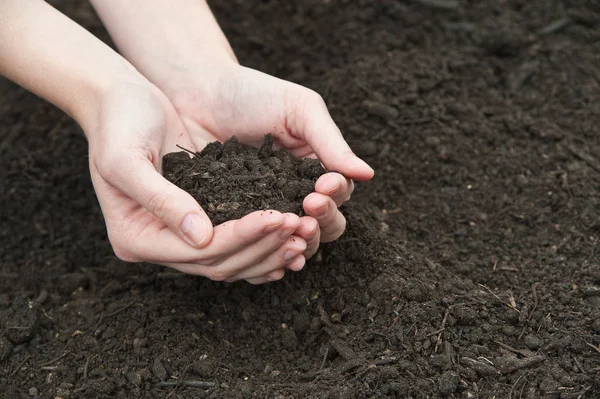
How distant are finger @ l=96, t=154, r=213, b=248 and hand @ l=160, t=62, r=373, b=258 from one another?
0.31 meters

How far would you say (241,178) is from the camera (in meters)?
2.15

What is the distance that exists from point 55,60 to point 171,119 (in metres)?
0.47

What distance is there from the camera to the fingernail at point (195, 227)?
196 centimetres

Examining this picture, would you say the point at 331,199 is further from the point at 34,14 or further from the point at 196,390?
the point at 34,14

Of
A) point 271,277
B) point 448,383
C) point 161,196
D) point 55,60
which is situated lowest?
point 448,383

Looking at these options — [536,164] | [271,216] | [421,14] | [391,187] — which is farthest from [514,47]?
[271,216]

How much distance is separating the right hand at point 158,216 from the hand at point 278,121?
0.48ft

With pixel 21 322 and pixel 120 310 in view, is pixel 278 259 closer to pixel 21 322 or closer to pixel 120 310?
pixel 120 310

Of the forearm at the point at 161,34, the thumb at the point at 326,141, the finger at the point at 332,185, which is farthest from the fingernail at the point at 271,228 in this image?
the forearm at the point at 161,34

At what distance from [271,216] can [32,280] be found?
1.37m

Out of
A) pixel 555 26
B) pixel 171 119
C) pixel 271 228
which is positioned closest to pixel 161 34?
pixel 171 119

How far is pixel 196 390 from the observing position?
2146 millimetres

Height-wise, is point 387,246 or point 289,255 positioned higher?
point 289,255

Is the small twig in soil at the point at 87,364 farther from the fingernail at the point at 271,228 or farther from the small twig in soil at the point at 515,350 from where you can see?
the small twig in soil at the point at 515,350
